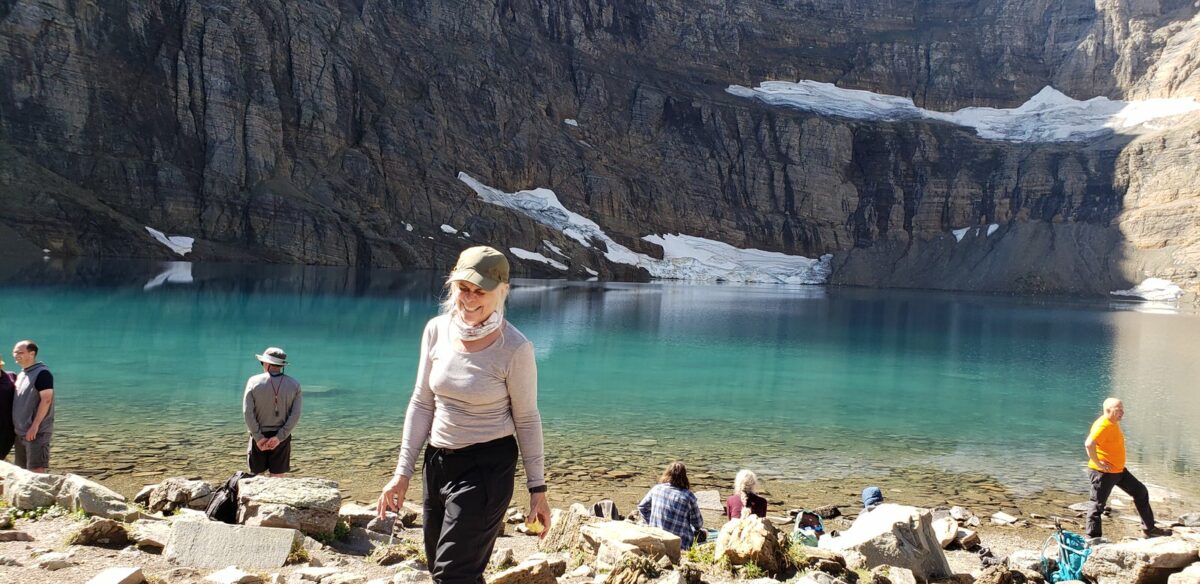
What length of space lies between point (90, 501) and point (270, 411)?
1.99m

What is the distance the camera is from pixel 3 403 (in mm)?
9008

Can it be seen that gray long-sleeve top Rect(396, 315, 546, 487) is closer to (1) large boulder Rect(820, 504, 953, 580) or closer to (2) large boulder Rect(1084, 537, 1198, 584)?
(1) large boulder Rect(820, 504, 953, 580)

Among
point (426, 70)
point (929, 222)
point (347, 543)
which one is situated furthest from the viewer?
point (929, 222)

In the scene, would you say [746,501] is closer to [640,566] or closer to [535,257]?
[640,566]

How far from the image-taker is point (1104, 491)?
1083 cm

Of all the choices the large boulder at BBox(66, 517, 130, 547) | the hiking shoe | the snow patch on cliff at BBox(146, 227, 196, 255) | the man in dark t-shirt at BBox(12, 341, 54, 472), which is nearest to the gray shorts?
the man in dark t-shirt at BBox(12, 341, 54, 472)

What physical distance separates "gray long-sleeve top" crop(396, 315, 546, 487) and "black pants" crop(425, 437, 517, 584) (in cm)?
7

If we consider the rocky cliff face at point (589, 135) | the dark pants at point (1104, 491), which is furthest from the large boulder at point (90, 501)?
the rocky cliff face at point (589, 135)

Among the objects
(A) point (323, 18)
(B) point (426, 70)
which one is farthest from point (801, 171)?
(A) point (323, 18)

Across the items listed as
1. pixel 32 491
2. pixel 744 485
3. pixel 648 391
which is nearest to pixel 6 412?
pixel 32 491

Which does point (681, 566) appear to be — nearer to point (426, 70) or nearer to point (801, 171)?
point (426, 70)

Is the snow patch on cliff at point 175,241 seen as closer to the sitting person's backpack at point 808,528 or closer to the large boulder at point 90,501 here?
the large boulder at point 90,501

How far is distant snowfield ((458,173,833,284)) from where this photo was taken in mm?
114000

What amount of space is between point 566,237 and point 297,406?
105 meters
